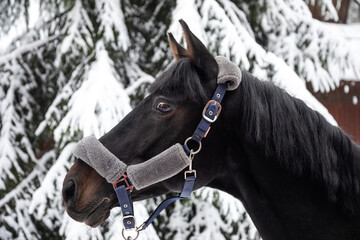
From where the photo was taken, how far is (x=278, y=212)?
4.58ft

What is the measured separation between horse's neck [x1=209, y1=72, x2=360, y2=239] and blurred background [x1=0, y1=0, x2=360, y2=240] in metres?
1.41

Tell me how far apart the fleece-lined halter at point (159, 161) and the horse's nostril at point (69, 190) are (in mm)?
96

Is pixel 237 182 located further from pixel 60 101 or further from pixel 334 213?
pixel 60 101

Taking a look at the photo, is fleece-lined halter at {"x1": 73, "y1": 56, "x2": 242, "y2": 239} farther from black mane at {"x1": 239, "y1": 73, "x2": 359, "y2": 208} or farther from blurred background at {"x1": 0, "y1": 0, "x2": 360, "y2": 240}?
blurred background at {"x1": 0, "y1": 0, "x2": 360, "y2": 240}

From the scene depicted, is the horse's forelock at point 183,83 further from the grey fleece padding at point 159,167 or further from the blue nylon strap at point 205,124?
the grey fleece padding at point 159,167

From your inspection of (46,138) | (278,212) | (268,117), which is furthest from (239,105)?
(46,138)

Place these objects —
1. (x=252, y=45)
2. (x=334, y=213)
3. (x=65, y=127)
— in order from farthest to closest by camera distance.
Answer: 1. (x=252, y=45)
2. (x=65, y=127)
3. (x=334, y=213)

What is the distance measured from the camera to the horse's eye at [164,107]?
55.1 inches

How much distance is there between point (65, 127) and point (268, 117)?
185 cm

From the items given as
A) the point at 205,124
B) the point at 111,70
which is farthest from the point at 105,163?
the point at 111,70

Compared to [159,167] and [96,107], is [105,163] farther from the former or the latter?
[96,107]

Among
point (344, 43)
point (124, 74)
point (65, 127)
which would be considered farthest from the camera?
point (124, 74)

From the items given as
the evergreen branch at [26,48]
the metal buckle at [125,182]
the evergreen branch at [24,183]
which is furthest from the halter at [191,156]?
the evergreen branch at [26,48]

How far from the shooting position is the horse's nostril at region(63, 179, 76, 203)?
140 centimetres
